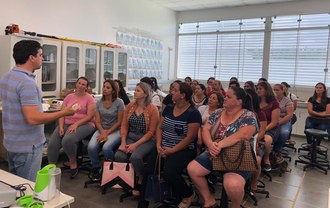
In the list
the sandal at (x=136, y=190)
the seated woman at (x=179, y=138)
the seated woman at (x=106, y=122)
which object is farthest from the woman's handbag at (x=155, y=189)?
the seated woman at (x=106, y=122)

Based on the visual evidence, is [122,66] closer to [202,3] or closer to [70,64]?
[70,64]

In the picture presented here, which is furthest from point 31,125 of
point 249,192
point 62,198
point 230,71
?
point 230,71

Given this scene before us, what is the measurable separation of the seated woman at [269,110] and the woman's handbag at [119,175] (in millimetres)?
1700

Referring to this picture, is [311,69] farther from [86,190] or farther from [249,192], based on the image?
[86,190]

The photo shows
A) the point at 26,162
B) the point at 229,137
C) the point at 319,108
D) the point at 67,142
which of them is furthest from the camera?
the point at 319,108

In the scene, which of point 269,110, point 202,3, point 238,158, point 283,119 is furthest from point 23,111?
point 202,3

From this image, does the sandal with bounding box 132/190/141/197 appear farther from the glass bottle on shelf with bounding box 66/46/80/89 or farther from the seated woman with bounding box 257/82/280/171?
the glass bottle on shelf with bounding box 66/46/80/89

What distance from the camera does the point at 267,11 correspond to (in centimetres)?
623

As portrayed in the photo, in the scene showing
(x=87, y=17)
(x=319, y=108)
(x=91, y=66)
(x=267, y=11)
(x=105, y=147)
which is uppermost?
(x=267, y=11)

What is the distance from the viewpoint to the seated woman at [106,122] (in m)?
3.15

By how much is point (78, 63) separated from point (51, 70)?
1.44ft

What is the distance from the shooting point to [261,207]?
9.04 feet

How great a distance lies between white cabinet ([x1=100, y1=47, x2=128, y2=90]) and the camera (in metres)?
4.91

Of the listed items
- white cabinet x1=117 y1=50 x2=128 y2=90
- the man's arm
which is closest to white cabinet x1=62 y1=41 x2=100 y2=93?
white cabinet x1=117 y1=50 x2=128 y2=90
